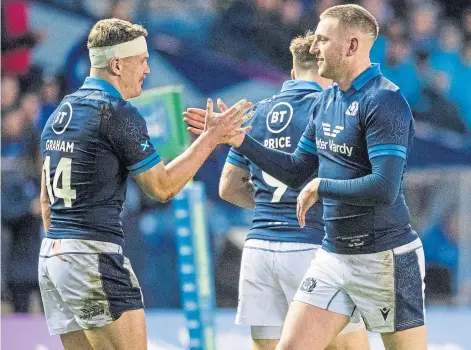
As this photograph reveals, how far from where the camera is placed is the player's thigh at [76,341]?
Result: 4.61 metres

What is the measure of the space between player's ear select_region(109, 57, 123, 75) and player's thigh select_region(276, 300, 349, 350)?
1353 millimetres

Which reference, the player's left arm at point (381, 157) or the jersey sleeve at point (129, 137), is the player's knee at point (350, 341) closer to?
the player's left arm at point (381, 157)

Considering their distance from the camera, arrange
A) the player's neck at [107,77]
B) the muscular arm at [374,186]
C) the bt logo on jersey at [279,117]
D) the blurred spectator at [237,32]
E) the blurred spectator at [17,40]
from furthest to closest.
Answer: the blurred spectator at [237,32], the blurred spectator at [17,40], the bt logo on jersey at [279,117], the player's neck at [107,77], the muscular arm at [374,186]

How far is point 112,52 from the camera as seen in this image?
181 inches

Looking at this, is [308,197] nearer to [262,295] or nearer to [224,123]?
[224,123]

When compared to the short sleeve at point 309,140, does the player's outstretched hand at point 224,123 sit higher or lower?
higher

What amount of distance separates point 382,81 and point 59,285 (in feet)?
5.55

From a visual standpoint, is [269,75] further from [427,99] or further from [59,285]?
[59,285]

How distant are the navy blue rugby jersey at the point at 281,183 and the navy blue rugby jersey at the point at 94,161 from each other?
99cm

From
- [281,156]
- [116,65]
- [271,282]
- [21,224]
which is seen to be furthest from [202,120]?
[21,224]

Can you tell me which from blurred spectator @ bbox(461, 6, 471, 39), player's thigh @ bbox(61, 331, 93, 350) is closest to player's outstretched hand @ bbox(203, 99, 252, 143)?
player's thigh @ bbox(61, 331, 93, 350)

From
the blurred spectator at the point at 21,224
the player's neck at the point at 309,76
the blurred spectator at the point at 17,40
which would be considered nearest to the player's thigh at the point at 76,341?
the player's neck at the point at 309,76

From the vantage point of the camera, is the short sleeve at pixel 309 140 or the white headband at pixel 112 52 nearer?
the white headband at pixel 112 52

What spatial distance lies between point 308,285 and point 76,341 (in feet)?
3.65
